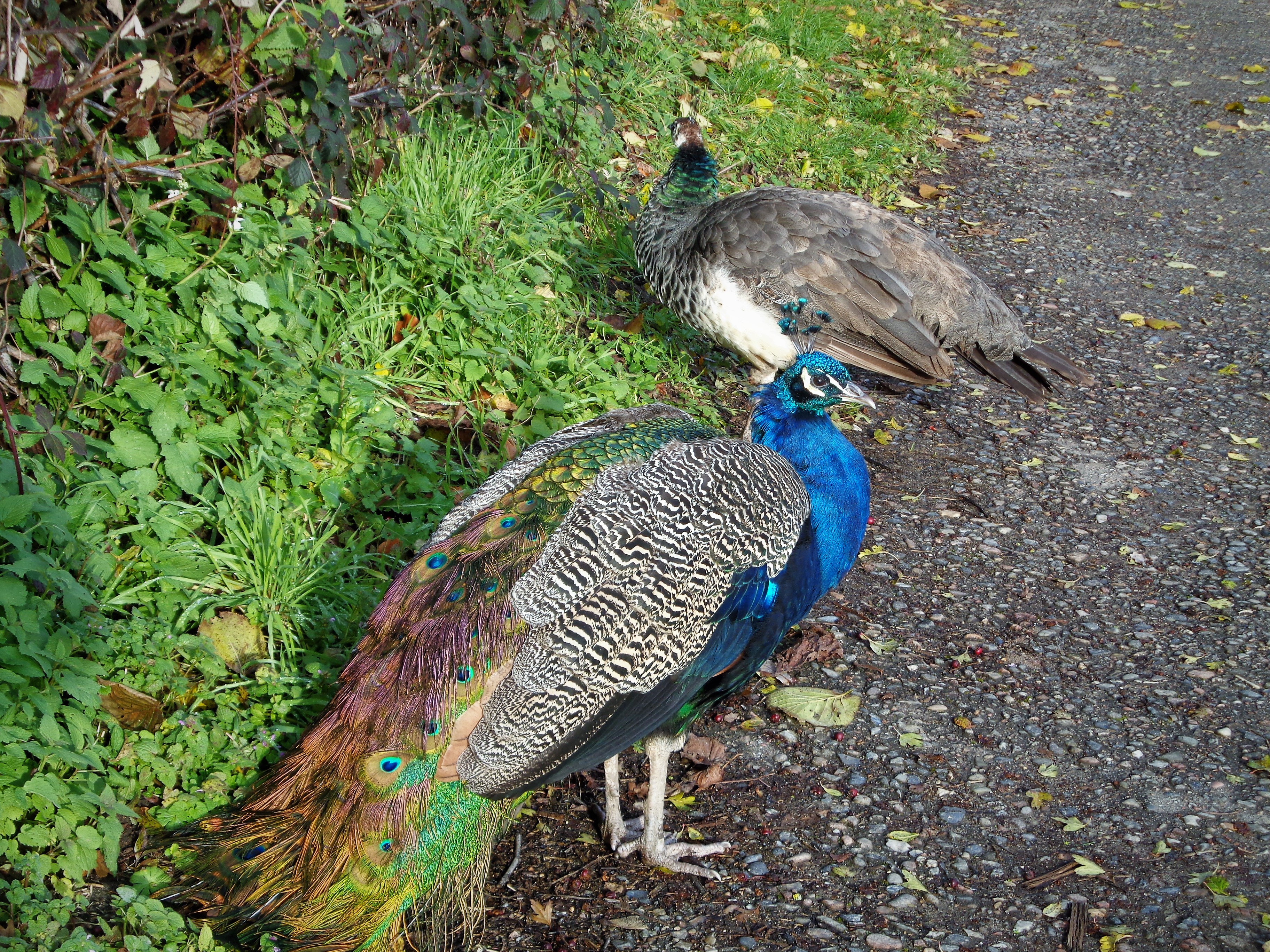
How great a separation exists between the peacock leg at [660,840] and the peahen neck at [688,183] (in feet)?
9.11

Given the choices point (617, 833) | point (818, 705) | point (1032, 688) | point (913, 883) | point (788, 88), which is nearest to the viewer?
point (913, 883)

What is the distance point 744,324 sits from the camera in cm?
451

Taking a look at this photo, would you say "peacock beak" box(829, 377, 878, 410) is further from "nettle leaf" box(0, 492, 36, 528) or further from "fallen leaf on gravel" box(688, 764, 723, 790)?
"nettle leaf" box(0, 492, 36, 528)

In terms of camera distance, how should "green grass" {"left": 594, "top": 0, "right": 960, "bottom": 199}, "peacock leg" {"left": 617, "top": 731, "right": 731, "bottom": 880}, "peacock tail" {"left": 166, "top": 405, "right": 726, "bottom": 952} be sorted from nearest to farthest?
"peacock tail" {"left": 166, "top": 405, "right": 726, "bottom": 952} → "peacock leg" {"left": 617, "top": 731, "right": 731, "bottom": 880} → "green grass" {"left": 594, "top": 0, "right": 960, "bottom": 199}

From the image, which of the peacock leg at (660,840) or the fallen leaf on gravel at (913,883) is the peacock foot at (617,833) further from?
the fallen leaf on gravel at (913,883)

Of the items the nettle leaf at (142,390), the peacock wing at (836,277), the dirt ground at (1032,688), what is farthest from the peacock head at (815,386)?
the nettle leaf at (142,390)

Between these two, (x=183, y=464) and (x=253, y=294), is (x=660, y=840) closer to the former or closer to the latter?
(x=183, y=464)

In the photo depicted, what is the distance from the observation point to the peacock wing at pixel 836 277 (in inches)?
180

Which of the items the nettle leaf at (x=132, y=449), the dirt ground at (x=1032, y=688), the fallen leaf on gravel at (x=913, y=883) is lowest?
the dirt ground at (x=1032, y=688)

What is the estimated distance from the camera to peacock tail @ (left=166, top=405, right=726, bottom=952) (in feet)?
7.66

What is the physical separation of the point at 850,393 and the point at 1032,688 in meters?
1.16

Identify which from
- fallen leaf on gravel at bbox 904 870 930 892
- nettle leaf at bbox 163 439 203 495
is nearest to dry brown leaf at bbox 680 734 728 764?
fallen leaf on gravel at bbox 904 870 930 892

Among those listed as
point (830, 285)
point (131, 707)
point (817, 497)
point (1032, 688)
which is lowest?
point (1032, 688)

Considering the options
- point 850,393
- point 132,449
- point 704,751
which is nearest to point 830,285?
point 850,393
